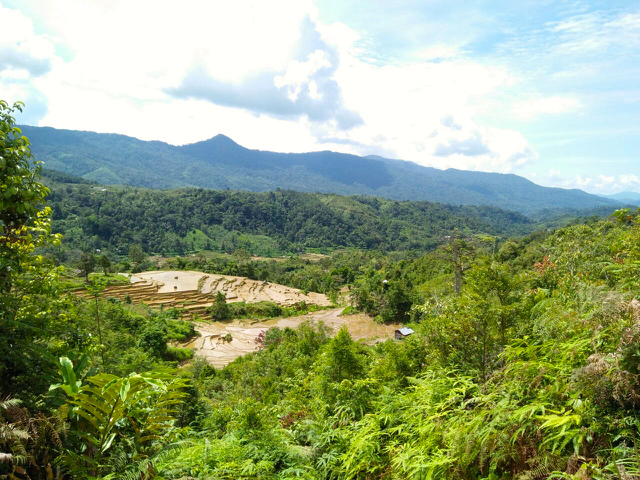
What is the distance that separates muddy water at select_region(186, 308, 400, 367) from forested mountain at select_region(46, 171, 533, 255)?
58867 millimetres

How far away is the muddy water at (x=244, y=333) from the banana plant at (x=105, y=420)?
77.1 feet

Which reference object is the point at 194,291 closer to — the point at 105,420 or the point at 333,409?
the point at 333,409

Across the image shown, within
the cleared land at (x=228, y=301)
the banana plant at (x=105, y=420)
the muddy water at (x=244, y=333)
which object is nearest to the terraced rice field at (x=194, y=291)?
the cleared land at (x=228, y=301)

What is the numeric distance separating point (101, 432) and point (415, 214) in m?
173

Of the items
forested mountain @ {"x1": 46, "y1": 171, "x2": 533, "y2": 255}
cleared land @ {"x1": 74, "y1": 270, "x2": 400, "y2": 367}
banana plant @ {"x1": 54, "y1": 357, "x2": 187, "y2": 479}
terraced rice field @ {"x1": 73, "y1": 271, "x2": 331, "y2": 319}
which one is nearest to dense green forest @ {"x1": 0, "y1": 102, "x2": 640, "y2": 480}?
banana plant @ {"x1": 54, "y1": 357, "x2": 187, "y2": 479}

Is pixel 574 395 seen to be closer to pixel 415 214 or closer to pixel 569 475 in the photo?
pixel 569 475

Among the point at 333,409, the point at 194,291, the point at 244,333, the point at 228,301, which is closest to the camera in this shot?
the point at 333,409

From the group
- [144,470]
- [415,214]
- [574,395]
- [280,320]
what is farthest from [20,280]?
[415,214]

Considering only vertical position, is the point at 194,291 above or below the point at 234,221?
below

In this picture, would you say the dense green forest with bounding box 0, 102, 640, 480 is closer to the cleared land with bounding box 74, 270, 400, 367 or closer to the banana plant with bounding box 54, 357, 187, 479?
the banana plant with bounding box 54, 357, 187, 479

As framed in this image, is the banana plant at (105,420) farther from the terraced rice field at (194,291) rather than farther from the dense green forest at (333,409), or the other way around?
the terraced rice field at (194,291)

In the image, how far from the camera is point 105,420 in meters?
2.32

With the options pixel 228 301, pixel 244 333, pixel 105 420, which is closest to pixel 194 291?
pixel 228 301

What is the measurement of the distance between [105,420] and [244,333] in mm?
38530
